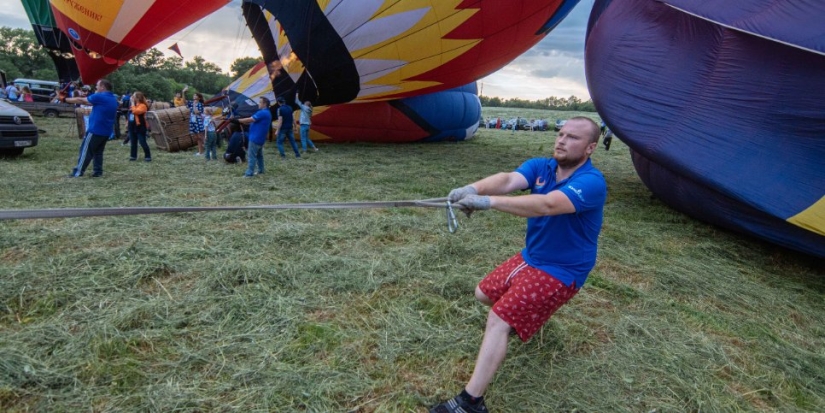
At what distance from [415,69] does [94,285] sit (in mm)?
7644

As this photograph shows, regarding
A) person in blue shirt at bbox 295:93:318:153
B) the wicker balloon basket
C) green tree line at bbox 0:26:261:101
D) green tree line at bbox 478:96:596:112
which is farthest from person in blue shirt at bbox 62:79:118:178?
green tree line at bbox 478:96:596:112

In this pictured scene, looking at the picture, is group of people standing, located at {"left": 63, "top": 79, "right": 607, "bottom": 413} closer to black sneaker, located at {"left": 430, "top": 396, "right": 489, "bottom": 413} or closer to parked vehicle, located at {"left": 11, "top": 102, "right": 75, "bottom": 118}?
black sneaker, located at {"left": 430, "top": 396, "right": 489, "bottom": 413}

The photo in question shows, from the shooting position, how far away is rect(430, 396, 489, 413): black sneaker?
2.05 meters

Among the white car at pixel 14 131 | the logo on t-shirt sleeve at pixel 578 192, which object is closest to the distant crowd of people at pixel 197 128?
the white car at pixel 14 131

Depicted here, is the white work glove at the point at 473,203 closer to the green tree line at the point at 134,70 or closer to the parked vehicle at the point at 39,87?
the parked vehicle at the point at 39,87

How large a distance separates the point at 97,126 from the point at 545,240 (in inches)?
283

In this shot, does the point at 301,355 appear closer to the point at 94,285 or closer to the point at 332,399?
the point at 332,399

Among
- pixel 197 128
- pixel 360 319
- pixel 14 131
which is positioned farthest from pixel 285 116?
pixel 360 319

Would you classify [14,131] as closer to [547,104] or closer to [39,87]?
[39,87]

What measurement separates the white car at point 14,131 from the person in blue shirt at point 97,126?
217cm

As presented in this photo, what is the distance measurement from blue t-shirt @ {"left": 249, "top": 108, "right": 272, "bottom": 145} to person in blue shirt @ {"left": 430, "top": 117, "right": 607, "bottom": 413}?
588 cm

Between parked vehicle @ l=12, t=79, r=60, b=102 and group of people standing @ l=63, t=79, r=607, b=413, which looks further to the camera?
parked vehicle @ l=12, t=79, r=60, b=102

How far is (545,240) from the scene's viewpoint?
2.18 metres

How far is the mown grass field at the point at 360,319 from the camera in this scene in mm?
2215
